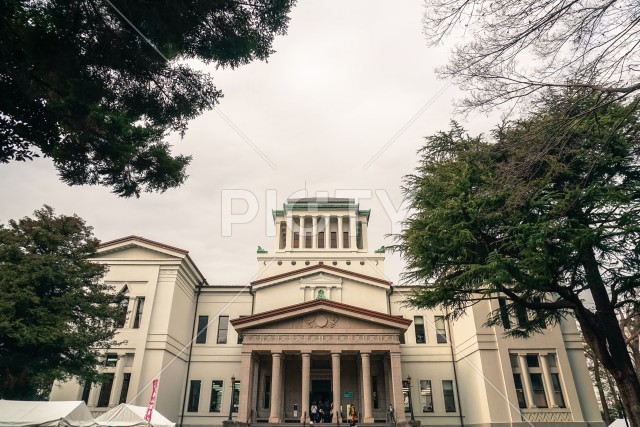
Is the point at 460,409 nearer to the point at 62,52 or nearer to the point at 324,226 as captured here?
the point at 324,226

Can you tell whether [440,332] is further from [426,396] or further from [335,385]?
[335,385]

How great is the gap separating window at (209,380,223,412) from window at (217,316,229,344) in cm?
276

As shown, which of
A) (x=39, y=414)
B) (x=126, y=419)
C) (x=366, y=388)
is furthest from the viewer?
(x=366, y=388)

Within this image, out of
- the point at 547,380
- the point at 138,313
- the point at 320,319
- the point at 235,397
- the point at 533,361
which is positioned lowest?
the point at 235,397

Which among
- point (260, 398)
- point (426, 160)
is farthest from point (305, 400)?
point (426, 160)

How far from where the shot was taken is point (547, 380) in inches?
860

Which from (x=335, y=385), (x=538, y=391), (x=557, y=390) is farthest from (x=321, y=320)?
(x=557, y=390)

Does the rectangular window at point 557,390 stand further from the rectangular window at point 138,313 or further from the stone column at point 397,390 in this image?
the rectangular window at point 138,313

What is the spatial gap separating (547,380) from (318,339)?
1351 cm

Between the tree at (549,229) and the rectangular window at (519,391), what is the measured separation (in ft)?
33.8

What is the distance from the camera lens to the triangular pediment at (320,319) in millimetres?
22688

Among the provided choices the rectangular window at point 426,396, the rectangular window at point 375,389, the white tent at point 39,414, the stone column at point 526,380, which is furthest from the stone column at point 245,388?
the stone column at point 526,380

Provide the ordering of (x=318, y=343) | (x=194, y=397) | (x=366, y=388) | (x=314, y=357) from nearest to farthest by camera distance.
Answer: (x=366, y=388), (x=318, y=343), (x=314, y=357), (x=194, y=397)

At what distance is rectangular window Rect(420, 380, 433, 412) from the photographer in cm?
2476
